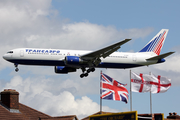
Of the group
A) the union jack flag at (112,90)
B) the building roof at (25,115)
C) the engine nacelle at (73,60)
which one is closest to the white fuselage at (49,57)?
the engine nacelle at (73,60)

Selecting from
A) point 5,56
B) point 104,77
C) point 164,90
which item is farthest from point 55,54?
point 164,90

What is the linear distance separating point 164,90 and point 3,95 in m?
22.7

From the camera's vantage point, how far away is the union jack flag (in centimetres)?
3151

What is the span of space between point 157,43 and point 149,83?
112 feet

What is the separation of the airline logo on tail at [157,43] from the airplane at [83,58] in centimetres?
112

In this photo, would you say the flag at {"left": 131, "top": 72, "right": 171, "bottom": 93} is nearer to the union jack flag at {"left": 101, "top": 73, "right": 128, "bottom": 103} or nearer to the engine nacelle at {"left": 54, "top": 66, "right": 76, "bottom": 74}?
the union jack flag at {"left": 101, "top": 73, "right": 128, "bottom": 103}

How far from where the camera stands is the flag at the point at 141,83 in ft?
102

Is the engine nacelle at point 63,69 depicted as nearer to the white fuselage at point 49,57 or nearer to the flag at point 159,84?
the white fuselage at point 49,57

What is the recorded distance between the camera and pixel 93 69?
5828 cm

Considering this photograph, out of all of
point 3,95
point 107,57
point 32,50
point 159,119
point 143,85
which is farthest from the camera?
point 107,57

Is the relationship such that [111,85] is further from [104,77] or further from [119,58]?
[119,58]

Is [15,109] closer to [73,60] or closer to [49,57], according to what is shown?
[49,57]

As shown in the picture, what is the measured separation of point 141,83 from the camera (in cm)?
3103

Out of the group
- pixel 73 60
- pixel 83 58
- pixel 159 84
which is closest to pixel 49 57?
pixel 73 60
